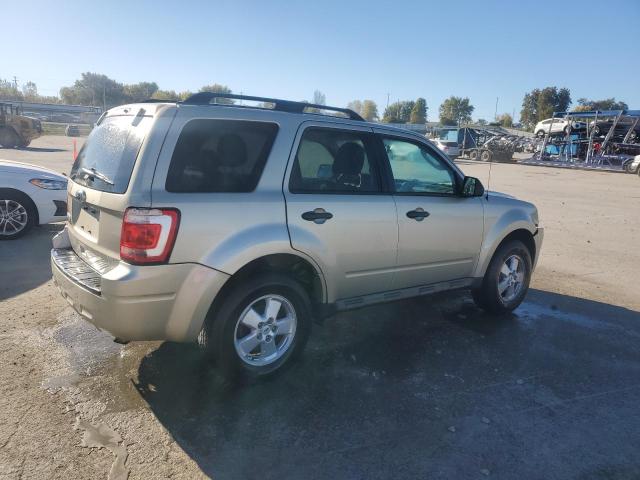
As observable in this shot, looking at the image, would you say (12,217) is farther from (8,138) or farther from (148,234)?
(8,138)

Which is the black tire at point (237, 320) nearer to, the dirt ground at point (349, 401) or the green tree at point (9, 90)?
the dirt ground at point (349, 401)

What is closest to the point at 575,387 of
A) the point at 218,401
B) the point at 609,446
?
the point at 609,446

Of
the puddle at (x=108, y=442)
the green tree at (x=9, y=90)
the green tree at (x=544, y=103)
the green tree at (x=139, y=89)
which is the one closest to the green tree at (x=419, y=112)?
the green tree at (x=544, y=103)

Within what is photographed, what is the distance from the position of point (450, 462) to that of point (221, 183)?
218 cm

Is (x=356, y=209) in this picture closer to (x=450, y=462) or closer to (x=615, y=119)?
(x=450, y=462)

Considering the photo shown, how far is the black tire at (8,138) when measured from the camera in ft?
84.9

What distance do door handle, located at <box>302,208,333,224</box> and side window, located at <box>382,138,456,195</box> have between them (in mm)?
852

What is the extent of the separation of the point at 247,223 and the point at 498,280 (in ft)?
9.59

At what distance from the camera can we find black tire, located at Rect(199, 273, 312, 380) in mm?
3154

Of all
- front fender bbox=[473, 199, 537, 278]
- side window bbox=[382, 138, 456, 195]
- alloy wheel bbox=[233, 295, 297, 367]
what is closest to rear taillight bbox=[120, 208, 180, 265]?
alloy wheel bbox=[233, 295, 297, 367]

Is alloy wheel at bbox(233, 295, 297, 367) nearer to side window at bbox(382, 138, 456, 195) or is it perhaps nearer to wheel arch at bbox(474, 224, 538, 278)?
side window at bbox(382, 138, 456, 195)

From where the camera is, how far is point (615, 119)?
28.2 metres

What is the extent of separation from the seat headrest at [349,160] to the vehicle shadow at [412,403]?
1.50 meters

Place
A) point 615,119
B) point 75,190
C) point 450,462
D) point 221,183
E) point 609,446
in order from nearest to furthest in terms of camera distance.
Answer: point 450,462 → point 609,446 → point 221,183 → point 75,190 → point 615,119
